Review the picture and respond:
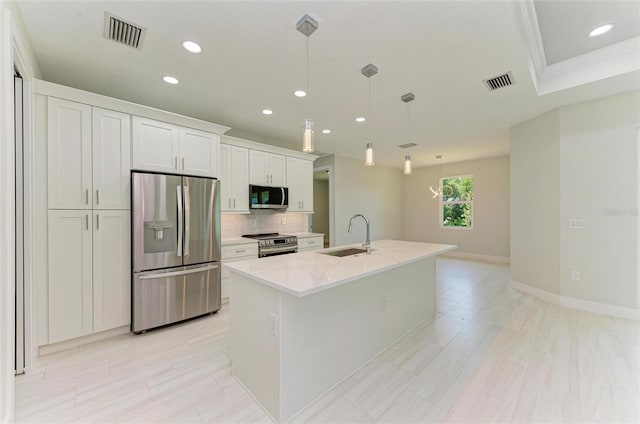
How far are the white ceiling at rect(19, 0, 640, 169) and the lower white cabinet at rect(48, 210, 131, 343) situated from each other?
4.79ft

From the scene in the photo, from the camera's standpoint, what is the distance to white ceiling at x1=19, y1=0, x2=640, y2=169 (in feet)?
5.79

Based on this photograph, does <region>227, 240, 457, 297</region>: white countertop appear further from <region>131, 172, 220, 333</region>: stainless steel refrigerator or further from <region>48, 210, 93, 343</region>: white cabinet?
<region>48, 210, 93, 343</region>: white cabinet

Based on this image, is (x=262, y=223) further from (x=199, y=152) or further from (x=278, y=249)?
(x=199, y=152)

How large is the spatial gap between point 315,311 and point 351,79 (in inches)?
89.0

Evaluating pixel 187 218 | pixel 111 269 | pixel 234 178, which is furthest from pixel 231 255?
pixel 111 269

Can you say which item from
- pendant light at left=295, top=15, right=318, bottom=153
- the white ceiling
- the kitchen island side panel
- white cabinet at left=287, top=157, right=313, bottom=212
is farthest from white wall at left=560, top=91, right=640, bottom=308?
white cabinet at left=287, top=157, right=313, bottom=212

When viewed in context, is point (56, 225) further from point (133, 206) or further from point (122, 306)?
point (122, 306)

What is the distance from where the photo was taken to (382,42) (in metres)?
2.06

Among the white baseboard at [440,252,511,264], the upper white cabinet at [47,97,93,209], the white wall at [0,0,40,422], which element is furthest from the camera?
the white baseboard at [440,252,511,264]

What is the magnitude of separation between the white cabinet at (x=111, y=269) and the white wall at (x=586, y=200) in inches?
211

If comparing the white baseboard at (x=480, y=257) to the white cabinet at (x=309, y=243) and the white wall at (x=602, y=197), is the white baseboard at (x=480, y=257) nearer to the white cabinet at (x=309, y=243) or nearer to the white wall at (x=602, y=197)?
the white wall at (x=602, y=197)

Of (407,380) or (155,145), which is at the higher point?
(155,145)

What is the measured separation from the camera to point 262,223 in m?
4.58

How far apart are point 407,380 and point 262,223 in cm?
332
